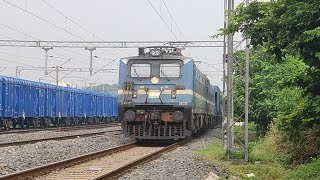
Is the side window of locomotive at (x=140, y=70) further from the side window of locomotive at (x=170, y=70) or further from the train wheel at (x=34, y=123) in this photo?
the train wheel at (x=34, y=123)

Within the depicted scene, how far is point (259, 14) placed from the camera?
916 centimetres

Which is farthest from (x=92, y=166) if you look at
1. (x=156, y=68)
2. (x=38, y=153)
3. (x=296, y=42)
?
(x=156, y=68)

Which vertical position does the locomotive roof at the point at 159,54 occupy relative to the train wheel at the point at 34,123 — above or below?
above

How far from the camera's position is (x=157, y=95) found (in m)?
18.2

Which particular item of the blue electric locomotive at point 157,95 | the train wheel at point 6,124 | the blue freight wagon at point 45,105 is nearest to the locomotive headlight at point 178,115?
the blue electric locomotive at point 157,95

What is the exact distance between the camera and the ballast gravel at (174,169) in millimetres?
10284

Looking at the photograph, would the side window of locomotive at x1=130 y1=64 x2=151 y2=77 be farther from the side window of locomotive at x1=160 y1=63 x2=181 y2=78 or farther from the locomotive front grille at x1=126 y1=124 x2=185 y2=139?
the locomotive front grille at x1=126 y1=124 x2=185 y2=139

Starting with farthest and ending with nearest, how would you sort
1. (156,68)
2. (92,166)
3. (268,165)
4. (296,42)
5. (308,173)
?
(156,68)
(268,165)
(92,166)
(308,173)
(296,42)

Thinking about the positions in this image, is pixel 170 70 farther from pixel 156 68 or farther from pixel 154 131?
pixel 154 131

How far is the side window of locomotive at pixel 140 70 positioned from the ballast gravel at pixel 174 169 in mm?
4601

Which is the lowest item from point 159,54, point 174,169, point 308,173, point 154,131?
point 174,169

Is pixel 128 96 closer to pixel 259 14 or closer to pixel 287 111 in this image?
pixel 287 111

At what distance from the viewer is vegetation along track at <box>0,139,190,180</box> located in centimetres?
988

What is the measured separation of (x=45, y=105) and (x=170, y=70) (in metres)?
16.0
